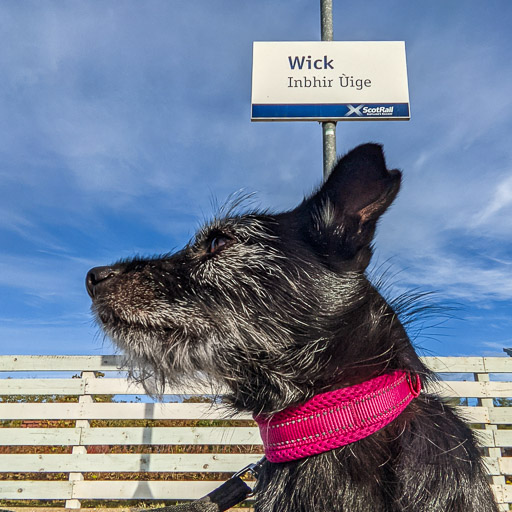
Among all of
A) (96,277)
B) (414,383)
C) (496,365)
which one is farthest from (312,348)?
(496,365)

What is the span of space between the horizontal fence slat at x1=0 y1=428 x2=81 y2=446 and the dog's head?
642cm

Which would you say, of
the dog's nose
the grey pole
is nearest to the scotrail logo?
the grey pole

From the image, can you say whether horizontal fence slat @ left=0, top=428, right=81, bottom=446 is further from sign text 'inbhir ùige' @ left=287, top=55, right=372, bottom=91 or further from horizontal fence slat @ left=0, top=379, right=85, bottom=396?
sign text 'inbhir ùige' @ left=287, top=55, right=372, bottom=91

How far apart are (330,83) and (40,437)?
7344mm

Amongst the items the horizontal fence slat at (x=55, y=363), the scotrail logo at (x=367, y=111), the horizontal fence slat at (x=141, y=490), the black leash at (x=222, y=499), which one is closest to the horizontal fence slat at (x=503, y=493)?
the horizontal fence slat at (x=141, y=490)

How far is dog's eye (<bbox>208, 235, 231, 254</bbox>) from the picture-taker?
2.23 metres

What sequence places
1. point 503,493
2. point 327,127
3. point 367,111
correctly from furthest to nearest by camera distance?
1. point 503,493
2. point 367,111
3. point 327,127

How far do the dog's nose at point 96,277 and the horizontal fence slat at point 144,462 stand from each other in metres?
6.11

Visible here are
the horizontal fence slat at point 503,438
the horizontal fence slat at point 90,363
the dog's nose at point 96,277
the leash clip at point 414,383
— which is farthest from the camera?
the horizontal fence slat at point 90,363

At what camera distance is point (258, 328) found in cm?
196

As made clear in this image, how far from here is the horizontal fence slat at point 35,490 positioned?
7496mm

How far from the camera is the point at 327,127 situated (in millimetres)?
5875

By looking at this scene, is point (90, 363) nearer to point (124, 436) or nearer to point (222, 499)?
point (124, 436)

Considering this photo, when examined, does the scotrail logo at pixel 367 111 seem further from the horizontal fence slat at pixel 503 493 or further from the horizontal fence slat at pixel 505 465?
the horizontal fence slat at pixel 503 493
